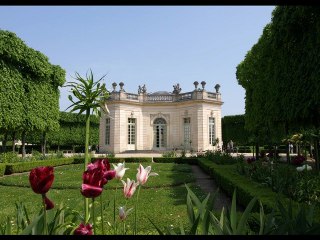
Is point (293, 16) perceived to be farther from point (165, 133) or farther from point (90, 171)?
point (165, 133)

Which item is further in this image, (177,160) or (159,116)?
(159,116)

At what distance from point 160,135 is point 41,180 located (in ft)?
100

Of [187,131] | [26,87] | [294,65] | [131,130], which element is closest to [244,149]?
[187,131]

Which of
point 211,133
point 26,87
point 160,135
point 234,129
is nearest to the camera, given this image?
point 26,87

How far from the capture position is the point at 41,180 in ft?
5.86

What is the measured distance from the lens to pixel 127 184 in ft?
7.26

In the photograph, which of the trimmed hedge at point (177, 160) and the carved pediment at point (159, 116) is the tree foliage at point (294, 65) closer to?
the trimmed hedge at point (177, 160)

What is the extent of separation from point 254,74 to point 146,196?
11006 mm

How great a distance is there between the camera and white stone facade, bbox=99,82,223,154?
30.3 metres

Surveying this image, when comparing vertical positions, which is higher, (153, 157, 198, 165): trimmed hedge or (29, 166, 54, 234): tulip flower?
(29, 166, 54, 234): tulip flower

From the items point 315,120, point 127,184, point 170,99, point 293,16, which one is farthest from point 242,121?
point 127,184

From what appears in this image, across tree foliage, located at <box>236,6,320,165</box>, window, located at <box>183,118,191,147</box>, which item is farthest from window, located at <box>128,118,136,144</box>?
tree foliage, located at <box>236,6,320,165</box>

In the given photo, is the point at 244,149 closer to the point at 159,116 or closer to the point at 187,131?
the point at 187,131

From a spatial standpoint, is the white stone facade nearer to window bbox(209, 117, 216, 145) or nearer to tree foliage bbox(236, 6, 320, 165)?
Answer: window bbox(209, 117, 216, 145)
